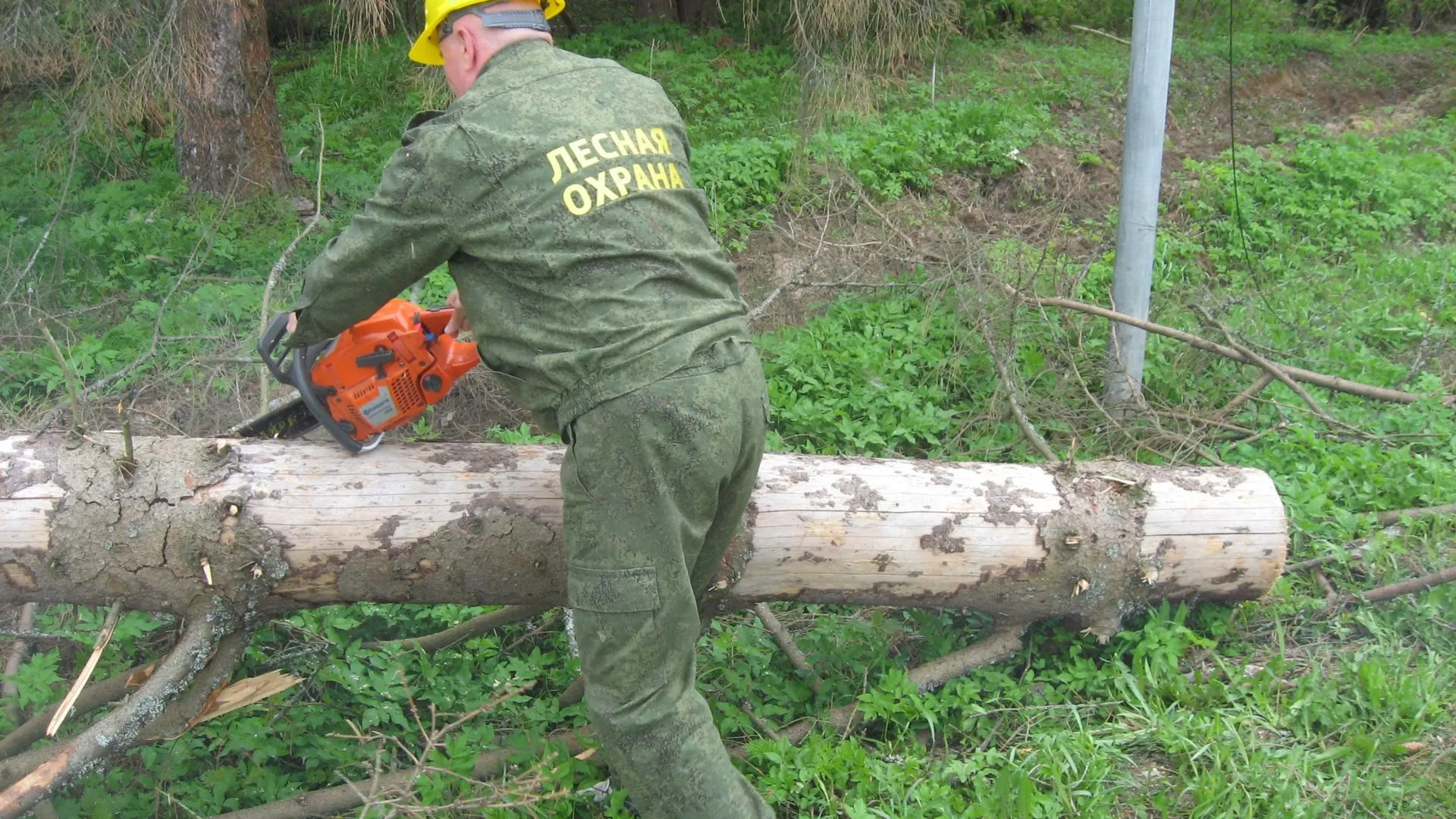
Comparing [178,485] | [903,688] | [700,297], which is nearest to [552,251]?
[700,297]

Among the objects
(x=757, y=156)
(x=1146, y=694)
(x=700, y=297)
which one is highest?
(x=700, y=297)

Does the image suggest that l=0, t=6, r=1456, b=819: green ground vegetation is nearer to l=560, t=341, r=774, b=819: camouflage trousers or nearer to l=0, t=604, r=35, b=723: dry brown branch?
l=0, t=604, r=35, b=723: dry brown branch

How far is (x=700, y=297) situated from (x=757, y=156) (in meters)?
4.31

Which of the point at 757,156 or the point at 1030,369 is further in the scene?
the point at 757,156

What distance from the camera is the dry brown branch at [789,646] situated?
342 cm

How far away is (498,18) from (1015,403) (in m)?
2.62

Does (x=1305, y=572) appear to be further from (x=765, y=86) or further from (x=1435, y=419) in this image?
(x=765, y=86)

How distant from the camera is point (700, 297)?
8.94 feet

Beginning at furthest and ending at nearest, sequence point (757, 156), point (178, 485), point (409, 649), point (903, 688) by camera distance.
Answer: point (757, 156) → point (409, 649) → point (903, 688) → point (178, 485)

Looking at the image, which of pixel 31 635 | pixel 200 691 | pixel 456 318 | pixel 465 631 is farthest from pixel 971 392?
pixel 31 635

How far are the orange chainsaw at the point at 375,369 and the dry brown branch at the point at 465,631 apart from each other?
74 cm

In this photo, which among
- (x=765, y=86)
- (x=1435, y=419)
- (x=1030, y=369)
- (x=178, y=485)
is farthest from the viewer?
(x=765, y=86)

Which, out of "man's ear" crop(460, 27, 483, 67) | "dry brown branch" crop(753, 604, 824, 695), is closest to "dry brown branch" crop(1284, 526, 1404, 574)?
"dry brown branch" crop(753, 604, 824, 695)

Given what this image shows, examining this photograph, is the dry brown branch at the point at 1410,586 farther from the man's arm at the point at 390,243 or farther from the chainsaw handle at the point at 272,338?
the chainsaw handle at the point at 272,338
